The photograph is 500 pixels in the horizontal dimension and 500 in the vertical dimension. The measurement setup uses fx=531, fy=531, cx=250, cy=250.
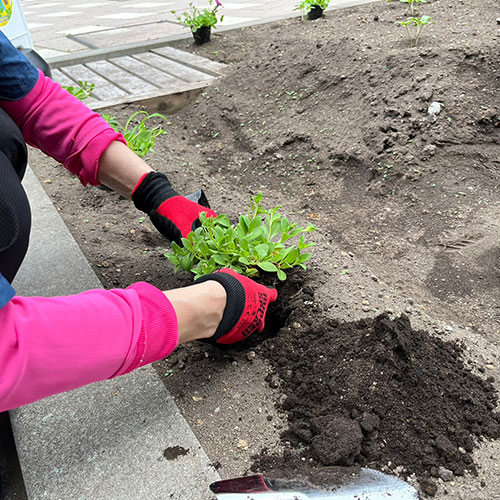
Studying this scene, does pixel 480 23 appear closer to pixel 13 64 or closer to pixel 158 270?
pixel 158 270

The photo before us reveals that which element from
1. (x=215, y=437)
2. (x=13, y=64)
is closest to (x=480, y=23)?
(x=13, y=64)

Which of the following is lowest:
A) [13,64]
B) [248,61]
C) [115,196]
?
[115,196]

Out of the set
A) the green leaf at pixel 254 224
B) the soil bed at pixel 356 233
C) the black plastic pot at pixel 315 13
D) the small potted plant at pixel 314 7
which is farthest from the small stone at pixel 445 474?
the black plastic pot at pixel 315 13

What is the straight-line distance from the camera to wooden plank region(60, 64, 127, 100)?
4215mm

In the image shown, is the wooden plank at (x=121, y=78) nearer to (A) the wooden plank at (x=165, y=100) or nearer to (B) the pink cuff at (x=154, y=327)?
(A) the wooden plank at (x=165, y=100)

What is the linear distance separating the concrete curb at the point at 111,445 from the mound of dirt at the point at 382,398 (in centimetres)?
29

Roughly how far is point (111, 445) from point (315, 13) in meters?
4.92

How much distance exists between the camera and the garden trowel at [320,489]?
47.3 inches

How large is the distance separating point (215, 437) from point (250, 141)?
2476 mm

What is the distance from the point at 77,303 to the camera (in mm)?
1172

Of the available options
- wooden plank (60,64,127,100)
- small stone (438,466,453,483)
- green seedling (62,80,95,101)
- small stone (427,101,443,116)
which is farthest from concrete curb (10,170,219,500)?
A: wooden plank (60,64,127,100)

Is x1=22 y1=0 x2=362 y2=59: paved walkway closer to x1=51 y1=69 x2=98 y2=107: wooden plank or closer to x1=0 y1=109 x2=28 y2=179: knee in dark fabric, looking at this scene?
x1=51 y1=69 x2=98 y2=107: wooden plank

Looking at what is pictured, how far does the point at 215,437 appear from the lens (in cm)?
141

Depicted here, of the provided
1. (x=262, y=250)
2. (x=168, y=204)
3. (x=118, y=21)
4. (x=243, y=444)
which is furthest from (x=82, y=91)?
(x=118, y=21)
